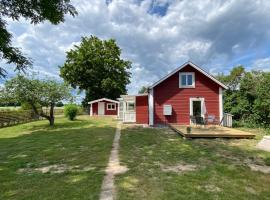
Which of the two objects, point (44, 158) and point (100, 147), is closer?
point (44, 158)

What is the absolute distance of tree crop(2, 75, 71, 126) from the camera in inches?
696

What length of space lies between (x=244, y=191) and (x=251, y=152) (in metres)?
4.06

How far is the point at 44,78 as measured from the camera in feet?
62.7

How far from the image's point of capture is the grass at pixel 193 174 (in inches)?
174

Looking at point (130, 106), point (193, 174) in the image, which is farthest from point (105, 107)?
point (193, 174)

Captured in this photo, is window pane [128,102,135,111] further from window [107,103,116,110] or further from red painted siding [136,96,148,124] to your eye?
window [107,103,116,110]

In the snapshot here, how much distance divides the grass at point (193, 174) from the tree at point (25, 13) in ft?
16.3

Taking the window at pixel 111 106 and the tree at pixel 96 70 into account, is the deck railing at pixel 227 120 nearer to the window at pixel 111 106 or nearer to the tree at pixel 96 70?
the window at pixel 111 106

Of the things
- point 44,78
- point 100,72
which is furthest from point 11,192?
point 100,72

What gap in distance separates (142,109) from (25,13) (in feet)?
41.1

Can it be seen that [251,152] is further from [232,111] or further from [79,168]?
[232,111]

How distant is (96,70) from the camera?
4250cm

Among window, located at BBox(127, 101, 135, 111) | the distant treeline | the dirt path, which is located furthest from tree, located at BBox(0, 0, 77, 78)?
the distant treeline

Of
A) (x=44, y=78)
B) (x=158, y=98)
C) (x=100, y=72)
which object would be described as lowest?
(x=158, y=98)
